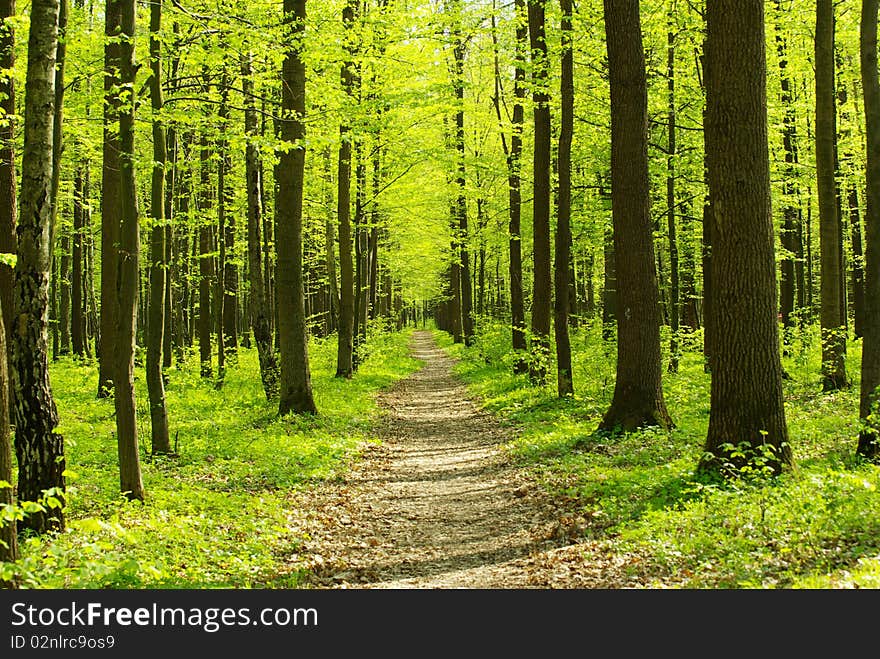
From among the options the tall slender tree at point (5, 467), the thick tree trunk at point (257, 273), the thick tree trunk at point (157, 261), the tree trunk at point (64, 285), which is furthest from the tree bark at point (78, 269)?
the tall slender tree at point (5, 467)

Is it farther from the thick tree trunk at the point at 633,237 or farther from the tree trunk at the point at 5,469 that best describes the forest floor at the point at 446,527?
the tree trunk at the point at 5,469

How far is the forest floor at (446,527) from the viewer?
6.61m

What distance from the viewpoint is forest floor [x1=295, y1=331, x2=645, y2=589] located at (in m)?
6.61

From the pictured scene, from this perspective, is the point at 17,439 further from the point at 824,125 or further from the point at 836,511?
the point at 824,125

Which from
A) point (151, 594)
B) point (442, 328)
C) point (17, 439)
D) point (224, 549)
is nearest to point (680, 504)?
point (224, 549)

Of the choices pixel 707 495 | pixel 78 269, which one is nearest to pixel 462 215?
pixel 78 269

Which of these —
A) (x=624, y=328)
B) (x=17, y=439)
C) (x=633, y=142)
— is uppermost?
(x=633, y=142)

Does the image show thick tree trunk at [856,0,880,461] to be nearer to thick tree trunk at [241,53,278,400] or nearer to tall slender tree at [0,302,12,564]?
tall slender tree at [0,302,12,564]

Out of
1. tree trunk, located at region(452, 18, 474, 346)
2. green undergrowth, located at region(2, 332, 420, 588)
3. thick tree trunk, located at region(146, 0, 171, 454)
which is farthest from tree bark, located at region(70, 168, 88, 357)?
thick tree trunk, located at region(146, 0, 171, 454)

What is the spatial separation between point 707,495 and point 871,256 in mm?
4524

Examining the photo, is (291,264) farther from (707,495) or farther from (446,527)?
(707,495)

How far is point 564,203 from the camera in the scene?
1463cm

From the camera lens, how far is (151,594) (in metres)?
5.64

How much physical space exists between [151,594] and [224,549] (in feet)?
4.98
